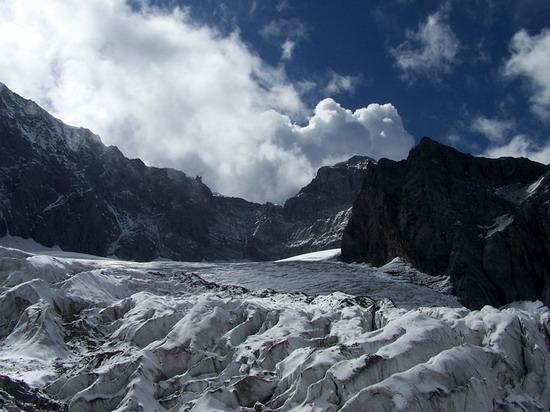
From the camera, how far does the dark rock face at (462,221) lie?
116 meters

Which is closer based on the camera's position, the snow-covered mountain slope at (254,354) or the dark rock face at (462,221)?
the snow-covered mountain slope at (254,354)

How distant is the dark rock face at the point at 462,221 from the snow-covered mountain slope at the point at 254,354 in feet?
172

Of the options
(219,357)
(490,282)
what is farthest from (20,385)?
(490,282)

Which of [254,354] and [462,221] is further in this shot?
[462,221]

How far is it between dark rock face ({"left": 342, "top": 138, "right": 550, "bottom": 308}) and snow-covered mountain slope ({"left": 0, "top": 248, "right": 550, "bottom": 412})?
52431 millimetres

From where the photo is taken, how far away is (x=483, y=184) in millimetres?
145375

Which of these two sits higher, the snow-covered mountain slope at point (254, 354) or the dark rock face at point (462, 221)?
the dark rock face at point (462, 221)

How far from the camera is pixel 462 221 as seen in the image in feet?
429

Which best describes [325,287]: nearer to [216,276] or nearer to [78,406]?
[216,276]

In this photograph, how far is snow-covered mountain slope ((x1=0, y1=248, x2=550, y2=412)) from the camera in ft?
129

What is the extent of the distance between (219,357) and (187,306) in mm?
14719

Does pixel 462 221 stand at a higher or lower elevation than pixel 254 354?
higher

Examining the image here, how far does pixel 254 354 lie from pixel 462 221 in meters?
88.6

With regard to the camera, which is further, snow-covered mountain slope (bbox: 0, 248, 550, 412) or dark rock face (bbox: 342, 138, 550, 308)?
dark rock face (bbox: 342, 138, 550, 308)
